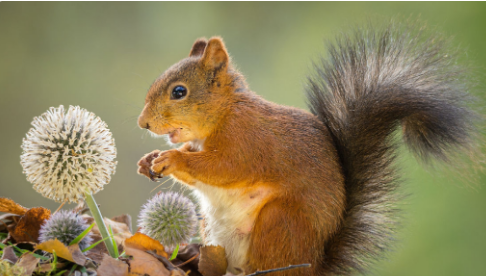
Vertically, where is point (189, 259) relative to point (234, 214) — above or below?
below

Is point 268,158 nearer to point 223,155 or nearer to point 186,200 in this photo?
point 223,155

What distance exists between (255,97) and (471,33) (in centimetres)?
156

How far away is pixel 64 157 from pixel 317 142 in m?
0.63

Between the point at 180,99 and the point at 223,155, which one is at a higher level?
the point at 180,99

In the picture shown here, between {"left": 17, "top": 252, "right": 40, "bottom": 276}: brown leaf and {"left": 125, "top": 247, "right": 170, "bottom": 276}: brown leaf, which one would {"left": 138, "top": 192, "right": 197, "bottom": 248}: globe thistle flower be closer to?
{"left": 125, "top": 247, "right": 170, "bottom": 276}: brown leaf

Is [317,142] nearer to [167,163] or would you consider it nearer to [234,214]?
[234,214]

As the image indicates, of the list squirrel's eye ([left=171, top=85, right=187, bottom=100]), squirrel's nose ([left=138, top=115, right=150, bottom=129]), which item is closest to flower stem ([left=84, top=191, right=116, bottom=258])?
squirrel's nose ([left=138, top=115, right=150, bottom=129])

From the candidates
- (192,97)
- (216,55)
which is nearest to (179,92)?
(192,97)

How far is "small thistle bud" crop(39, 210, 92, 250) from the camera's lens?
1.12 metres

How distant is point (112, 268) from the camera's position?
947 mm

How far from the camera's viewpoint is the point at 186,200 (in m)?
1.25

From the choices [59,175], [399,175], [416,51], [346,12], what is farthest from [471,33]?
[59,175]

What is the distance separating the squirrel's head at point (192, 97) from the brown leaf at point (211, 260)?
1.02 ft

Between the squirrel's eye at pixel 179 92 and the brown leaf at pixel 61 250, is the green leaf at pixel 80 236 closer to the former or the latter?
the brown leaf at pixel 61 250
